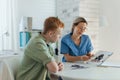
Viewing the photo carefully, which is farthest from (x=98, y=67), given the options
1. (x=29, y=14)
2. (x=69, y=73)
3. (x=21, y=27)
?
(x=29, y=14)

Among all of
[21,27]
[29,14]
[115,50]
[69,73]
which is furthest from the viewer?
[115,50]

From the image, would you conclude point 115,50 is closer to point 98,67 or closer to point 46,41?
point 98,67

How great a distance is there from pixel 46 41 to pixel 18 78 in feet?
1.20

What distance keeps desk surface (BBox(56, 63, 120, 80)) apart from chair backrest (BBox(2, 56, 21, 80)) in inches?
14.5

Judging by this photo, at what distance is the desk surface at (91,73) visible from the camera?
1.52 meters

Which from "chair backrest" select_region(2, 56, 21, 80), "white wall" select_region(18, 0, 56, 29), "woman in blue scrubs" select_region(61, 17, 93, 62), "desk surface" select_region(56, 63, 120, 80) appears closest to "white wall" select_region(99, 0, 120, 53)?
"white wall" select_region(18, 0, 56, 29)

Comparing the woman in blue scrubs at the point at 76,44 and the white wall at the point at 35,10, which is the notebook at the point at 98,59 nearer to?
the woman in blue scrubs at the point at 76,44

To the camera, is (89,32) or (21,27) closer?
(21,27)

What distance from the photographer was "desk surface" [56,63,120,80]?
60.0 inches

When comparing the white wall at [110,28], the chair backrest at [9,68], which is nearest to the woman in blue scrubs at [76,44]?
the chair backrest at [9,68]

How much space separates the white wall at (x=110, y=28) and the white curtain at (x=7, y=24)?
1.44 m

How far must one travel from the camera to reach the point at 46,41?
1.74 meters

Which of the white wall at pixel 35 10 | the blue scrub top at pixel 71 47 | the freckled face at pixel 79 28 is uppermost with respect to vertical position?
the white wall at pixel 35 10

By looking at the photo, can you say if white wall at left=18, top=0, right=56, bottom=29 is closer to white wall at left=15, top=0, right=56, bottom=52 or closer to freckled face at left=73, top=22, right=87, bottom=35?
white wall at left=15, top=0, right=56, bottom=52
